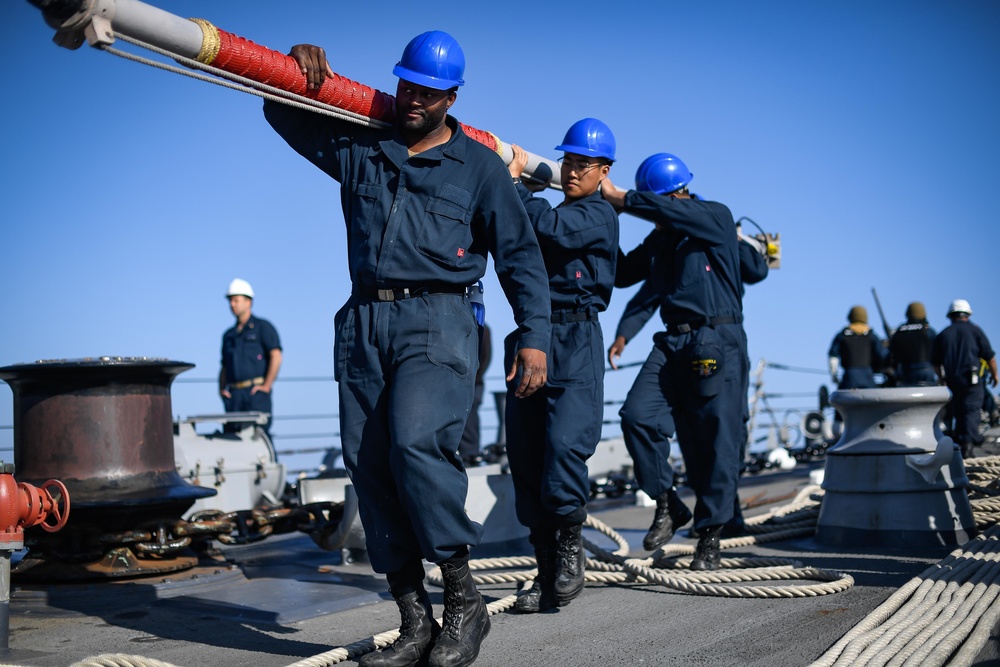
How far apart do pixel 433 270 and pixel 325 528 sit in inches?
118

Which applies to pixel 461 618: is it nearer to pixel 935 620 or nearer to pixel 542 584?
pixel 542 584

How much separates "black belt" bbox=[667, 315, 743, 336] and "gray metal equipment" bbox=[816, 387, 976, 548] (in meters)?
1.07

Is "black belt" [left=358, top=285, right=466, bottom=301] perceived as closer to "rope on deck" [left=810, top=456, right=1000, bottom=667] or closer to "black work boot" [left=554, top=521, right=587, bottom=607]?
"black work boot" [left=554, top=521, right=587, bottom=607]

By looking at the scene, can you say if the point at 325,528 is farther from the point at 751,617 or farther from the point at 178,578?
the point at 751,617

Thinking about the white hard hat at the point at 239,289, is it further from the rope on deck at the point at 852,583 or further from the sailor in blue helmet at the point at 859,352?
the sailor in blue helmet at the point at 859,352

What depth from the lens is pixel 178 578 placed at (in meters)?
5.14

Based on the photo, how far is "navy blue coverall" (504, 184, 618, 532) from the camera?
4.35 meters

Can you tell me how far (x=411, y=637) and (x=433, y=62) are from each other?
190 cm

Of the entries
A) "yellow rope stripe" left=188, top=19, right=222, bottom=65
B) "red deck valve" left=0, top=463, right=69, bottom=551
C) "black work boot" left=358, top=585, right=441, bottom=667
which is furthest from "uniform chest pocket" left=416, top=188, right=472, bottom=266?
"red deck valve" left=0, top=463, right=69, bottom=551

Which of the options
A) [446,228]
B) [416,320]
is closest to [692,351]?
[446,228]

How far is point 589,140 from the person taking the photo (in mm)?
4895

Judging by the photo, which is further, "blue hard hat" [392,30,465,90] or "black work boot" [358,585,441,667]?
"blue hard hat" [392,30,465,90]

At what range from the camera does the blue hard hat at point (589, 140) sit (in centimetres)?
488

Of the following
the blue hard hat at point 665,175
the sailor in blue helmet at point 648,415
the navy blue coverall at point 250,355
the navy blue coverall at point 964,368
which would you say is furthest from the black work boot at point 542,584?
the navy blue coverall at point 964,368
